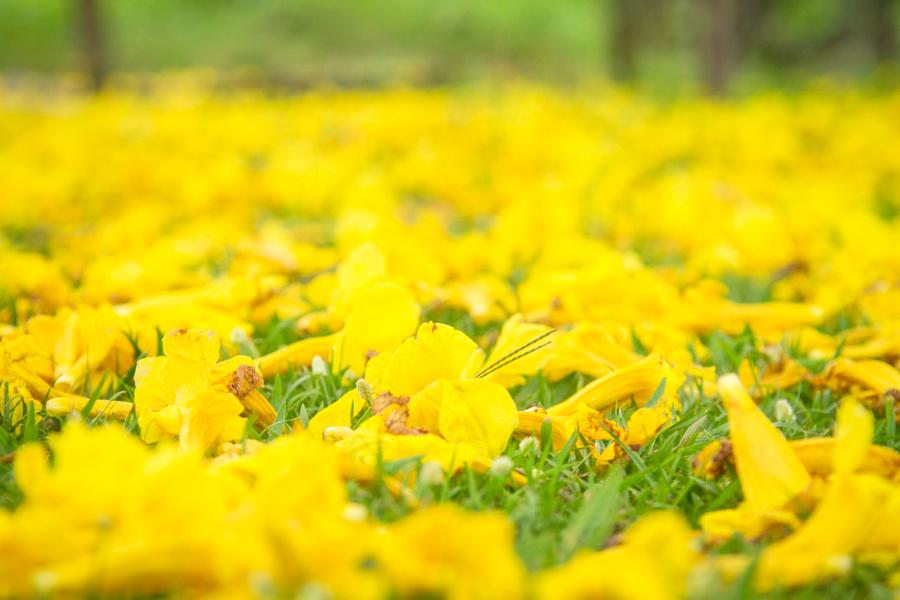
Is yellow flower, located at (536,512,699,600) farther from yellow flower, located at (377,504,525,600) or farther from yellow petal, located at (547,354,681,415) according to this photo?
yellow petal, located at (547,354,681,415)

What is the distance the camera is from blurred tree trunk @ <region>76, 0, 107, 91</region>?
8227mm

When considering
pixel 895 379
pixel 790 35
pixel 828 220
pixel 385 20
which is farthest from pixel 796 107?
pixel 790 35

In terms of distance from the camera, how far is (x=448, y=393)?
107cm

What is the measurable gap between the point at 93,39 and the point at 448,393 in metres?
8.44

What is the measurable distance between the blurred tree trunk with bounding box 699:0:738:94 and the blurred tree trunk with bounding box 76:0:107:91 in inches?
206

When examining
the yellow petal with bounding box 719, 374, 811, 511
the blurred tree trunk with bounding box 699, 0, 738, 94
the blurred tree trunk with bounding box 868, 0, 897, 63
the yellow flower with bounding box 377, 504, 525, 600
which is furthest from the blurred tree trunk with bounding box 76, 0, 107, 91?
the blurred tree trunk with bounding box 868, 0, 897, 63

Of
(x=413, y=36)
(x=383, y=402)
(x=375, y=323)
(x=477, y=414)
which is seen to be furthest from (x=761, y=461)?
(x=413, y=36)

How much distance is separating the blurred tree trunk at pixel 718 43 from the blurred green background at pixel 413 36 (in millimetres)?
7293

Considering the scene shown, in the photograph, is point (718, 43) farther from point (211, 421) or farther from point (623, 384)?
point (211, 421)

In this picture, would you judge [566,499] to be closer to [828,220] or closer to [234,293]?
[234,293]

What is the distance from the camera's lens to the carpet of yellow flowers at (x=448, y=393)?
0.75m

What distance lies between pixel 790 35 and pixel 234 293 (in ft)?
73.3

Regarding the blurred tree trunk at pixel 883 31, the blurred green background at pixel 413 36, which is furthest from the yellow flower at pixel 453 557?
the blurred green background at pixel 413 36

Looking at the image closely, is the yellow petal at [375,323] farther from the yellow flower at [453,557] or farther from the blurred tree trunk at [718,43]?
the blurred tree trunk at [718,43]
